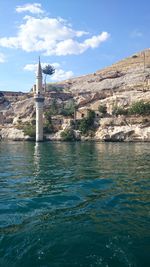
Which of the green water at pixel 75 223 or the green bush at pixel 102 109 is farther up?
the green bush at pixel 102 109

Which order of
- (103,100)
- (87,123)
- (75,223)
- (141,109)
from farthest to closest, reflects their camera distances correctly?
1. (103,100)
2. (87,123)
3. (141,109)
4. (75,223)

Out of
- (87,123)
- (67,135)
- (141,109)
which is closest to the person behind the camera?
(141,109)

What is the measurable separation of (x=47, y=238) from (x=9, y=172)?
1512 centimetres

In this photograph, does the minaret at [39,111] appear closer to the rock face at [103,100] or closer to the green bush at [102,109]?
the rock face at [103,100]

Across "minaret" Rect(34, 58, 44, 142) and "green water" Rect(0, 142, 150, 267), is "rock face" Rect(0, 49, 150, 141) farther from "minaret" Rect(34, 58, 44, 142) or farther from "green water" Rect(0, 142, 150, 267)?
"green water" Rect(0, 142, 150, 267)

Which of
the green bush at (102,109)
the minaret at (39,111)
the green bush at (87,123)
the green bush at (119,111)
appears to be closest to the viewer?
the minaret at (39,111)

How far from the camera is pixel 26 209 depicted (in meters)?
12.7

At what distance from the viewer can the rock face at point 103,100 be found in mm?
74875

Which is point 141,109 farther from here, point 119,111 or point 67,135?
point 67,135

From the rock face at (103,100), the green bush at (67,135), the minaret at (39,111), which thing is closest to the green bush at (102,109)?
the rock face at (103,100)

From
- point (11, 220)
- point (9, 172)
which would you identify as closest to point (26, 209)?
point (11, 220)

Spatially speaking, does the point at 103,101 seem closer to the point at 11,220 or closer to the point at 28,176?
the point at 28,176

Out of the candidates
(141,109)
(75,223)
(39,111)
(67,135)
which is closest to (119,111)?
(141,109)

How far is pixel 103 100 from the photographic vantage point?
9462 cm
